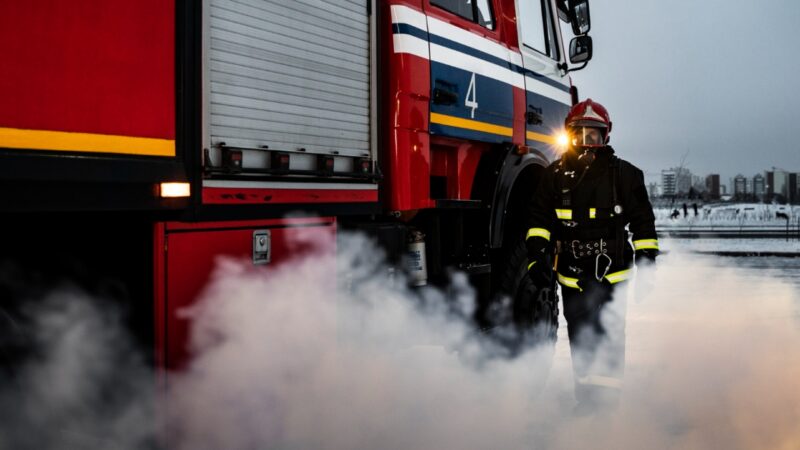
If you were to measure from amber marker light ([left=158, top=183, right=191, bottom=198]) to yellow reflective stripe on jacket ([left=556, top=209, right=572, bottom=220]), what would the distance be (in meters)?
2.42

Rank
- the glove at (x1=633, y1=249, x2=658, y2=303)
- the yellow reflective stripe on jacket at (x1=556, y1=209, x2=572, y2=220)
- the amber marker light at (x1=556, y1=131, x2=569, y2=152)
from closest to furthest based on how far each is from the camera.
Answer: the glove at (x1=633, y1=249, x2=658, y2=303) < the yellow reflective stripe on jacket at (x1=556, y1=209, x2=572, y2=220) < the amber marker light at (x1=556, y1=131, x2=569, y2=152)

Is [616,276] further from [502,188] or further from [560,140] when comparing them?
[560,140]

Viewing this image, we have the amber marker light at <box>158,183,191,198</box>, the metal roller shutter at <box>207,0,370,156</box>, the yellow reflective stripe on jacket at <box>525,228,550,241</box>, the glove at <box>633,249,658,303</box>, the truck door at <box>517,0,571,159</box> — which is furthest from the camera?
the truck door at <box>517,0,571,159</box>

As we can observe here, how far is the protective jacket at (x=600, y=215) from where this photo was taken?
15.0ft

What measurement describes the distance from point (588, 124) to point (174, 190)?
2.56 meters

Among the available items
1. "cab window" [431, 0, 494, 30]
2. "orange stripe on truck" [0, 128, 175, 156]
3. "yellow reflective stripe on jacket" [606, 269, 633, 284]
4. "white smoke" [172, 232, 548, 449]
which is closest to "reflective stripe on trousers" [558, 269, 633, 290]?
"yellow reflective stripe on jacket" [606, 269, 633, 284]

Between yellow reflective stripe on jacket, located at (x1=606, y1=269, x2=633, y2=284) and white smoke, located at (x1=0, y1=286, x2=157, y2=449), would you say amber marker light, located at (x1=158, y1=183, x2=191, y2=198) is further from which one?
yellow reflective stripe on jacket, located at (x1=606, y1=269, x2=633, y2=284)

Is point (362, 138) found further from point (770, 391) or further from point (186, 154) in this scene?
point (770, 391)

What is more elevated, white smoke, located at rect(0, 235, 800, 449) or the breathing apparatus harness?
the breathing apparatus harness

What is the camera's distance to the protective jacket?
4578 millimetres

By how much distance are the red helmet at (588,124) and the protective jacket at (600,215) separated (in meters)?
0.07

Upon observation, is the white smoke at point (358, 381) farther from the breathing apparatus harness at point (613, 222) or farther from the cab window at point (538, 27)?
the cab window at point (538, 27)

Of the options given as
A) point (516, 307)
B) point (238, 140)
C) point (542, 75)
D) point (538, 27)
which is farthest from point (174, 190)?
point (538, 27)

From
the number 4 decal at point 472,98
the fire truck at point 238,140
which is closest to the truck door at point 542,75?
the fire truck at point 238,140
